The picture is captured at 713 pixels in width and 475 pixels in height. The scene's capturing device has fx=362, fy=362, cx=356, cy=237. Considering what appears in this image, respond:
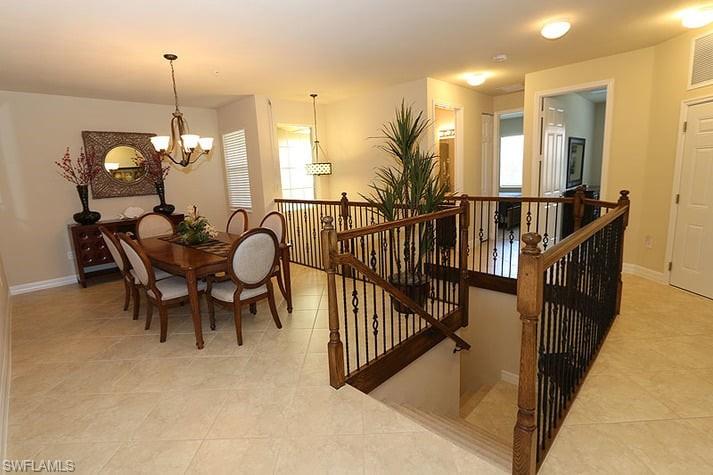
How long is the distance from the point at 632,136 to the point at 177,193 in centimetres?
638

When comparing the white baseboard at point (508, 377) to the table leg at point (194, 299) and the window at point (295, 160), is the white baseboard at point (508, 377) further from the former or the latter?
the window at point (295, 160)

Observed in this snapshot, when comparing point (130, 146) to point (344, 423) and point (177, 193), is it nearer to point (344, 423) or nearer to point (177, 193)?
point (177, 193)

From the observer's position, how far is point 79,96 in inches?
193

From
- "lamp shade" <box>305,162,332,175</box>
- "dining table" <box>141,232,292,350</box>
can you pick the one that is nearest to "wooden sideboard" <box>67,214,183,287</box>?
"dining table" <box>141,232,292,350</box>

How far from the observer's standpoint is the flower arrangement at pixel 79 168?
4.87m

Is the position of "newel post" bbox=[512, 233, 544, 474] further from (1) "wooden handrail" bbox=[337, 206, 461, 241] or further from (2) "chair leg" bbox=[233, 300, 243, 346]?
(2) "chair leg" bbox=[233, 300, 243, 346]

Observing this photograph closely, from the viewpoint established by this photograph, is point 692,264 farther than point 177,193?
No

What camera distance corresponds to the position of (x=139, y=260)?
296 cm

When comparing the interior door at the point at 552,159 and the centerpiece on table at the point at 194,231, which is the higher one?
the interior door at the point at 552,159

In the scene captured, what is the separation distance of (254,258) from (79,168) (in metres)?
3.77

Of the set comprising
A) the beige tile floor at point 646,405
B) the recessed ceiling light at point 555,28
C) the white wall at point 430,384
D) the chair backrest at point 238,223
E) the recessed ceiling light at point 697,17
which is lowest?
the white wall at point 430,384

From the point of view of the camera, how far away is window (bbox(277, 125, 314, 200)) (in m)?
6.17

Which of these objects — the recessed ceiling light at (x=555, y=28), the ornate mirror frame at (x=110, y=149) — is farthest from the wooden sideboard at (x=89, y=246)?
the recessed ceiling light at (x=555, y=28)

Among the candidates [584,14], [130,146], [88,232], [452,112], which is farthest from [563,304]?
[130,146]
